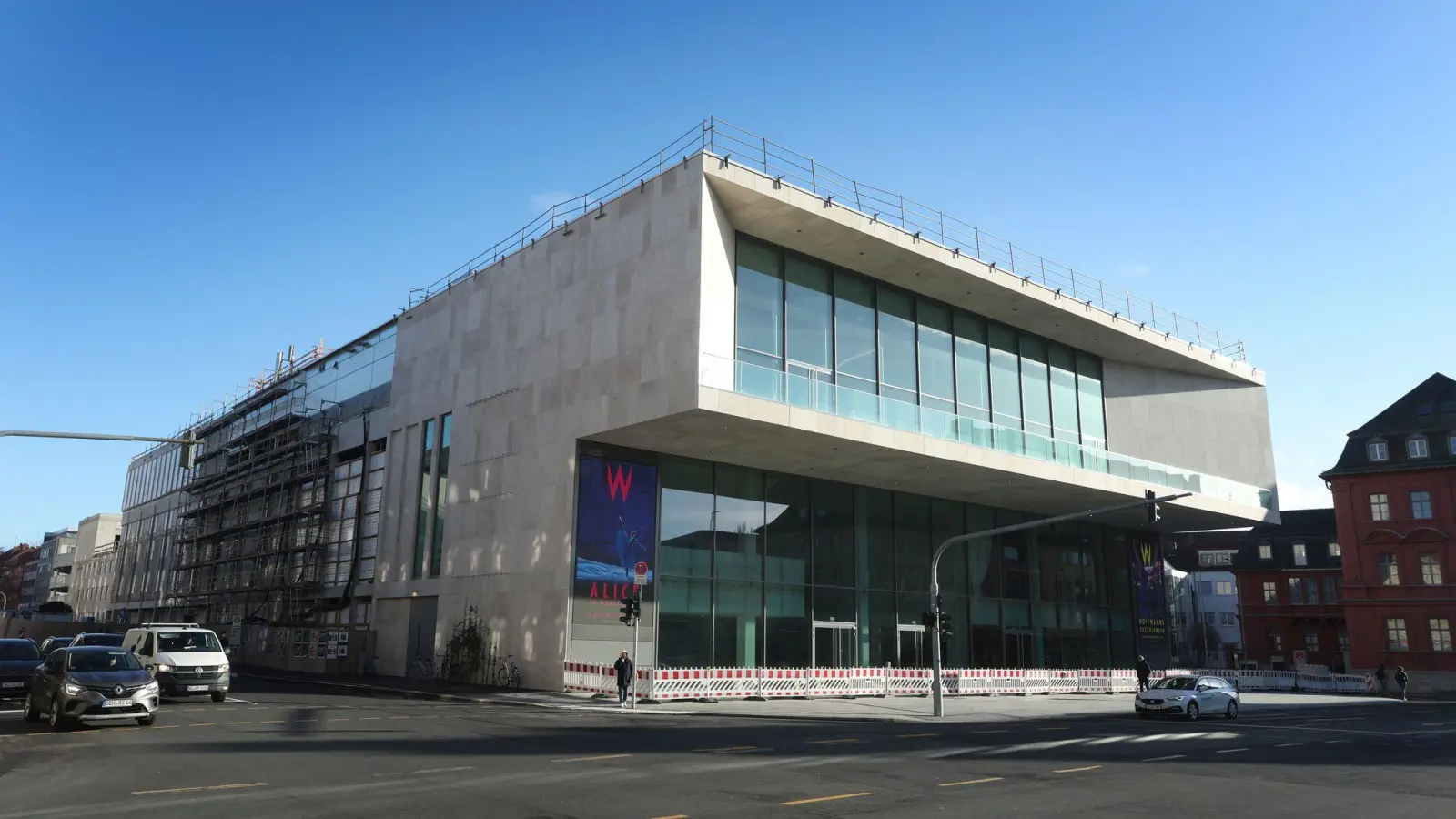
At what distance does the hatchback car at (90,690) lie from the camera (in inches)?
695

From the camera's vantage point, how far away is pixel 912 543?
38.4 meters

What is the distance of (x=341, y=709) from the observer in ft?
75.6

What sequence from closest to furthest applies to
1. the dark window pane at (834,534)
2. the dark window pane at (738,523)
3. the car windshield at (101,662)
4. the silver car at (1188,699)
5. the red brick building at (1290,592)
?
1. the car windshield at (101,662)
2. the silver car at (1188,699)
3. the dark window pane at (738,523)
4. the dark window pane at (834,534)
5. the red brick building at (1290,592)

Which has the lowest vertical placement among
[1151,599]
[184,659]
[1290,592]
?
[184,659]

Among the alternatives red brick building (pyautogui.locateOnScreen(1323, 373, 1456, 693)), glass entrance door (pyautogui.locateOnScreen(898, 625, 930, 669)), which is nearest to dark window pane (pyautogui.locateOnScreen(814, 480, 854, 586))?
glass entrance door (pyautogui.locateOnScreen(898, 625, 930, 669))

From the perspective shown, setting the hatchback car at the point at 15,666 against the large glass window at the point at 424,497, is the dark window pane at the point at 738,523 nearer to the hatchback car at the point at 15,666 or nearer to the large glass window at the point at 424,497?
the large glass window at the point at 424,497

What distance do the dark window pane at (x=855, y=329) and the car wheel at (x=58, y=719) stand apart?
23.0m

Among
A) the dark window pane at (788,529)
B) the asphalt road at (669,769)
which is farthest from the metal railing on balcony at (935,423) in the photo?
the asphalt road at (669,769)

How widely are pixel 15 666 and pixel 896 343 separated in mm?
27611

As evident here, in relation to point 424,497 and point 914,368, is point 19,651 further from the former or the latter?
point 914,368

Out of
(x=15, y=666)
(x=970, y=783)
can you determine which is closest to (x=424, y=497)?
(x=15, y=666)

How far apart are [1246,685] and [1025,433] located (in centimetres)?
2635

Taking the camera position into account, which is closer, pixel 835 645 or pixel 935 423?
pixel 935 423

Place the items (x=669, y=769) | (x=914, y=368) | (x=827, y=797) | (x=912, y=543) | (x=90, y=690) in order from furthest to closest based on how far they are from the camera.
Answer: (x=912, y=543) < (x=914, y=368) < (x=90, y=690) < (x=669, y=769) < (x=827, y=797)
